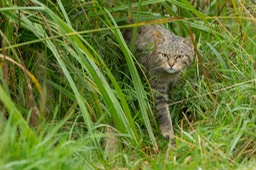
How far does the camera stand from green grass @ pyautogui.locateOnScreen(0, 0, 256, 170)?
377 cm

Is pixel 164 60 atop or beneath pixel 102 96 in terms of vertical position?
beneath

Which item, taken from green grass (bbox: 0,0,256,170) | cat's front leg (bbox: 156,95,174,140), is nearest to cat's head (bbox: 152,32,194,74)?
green grass (bbox: 0,0,256,170)

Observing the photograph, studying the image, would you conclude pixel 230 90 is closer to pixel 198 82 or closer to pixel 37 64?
pixel 198 82

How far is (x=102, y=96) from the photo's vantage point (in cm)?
458

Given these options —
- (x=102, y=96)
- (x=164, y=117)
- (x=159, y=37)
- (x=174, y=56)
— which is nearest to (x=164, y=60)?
(x=174, y=56)

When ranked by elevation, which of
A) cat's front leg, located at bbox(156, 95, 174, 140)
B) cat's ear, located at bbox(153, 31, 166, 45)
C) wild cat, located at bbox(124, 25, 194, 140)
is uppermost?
cat's ear, located at bbox(153, 31, 166, 45)

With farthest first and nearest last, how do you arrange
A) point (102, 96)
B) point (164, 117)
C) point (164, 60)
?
point (164, 60), point (164, 117), point (102, 96)

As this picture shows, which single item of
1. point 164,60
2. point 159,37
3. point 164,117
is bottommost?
point 164,117

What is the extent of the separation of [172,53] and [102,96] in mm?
1493

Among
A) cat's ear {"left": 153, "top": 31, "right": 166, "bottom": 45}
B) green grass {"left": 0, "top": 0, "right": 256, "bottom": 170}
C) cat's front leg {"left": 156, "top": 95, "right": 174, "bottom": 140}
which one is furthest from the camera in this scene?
cat's ear {"left": 153, "top": 31, "right": 166, "bottom": 45}

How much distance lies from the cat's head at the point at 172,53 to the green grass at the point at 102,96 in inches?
4.7

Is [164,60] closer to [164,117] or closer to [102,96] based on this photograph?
[164,117]

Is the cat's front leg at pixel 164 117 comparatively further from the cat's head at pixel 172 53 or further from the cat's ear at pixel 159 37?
the cat's ear at pixel 159 37

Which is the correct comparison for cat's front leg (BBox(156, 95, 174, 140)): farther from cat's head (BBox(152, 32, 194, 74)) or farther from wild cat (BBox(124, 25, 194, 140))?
cat's head (BBox(152, 32, 194, 74))
